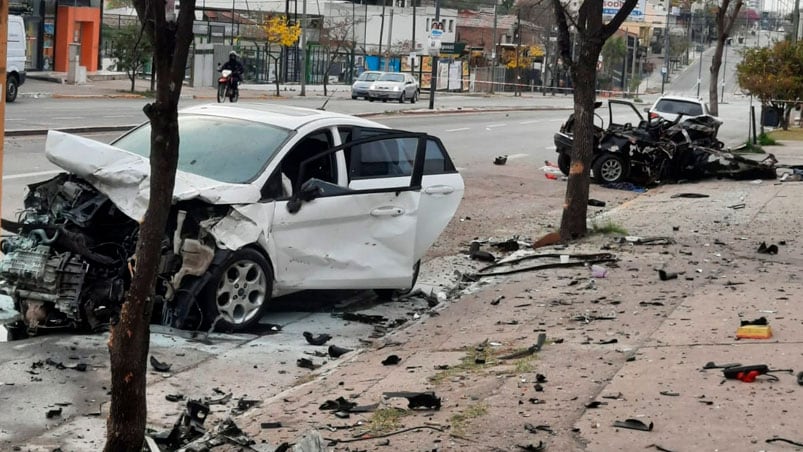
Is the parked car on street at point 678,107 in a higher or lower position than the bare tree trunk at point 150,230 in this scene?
higher

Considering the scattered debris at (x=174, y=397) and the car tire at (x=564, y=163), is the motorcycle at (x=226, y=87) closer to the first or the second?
the car tire at (x=564, y=163)

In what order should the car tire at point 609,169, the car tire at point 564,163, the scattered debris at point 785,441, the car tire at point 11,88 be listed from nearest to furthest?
the scattered debris at point 785,441 < the car tire at point 609,169 < the car tire at point 564,163 < the car tire at point 11,88

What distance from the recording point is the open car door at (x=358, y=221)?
8.99 m

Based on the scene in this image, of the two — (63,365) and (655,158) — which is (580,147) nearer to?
(63,365)

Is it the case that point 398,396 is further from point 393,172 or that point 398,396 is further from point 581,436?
point 393,172

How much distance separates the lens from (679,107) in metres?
31.3

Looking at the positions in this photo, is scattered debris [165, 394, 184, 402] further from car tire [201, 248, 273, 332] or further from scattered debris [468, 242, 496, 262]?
scattered debris [468, 242, 496, 262]

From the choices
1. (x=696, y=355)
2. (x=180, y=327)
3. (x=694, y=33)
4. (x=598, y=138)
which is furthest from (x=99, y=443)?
(x=694, y=33)

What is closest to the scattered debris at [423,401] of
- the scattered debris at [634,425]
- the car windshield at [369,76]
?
the scattered debris at [634,425]

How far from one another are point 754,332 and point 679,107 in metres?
24.5

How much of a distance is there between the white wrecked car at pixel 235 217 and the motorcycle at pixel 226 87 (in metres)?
27.6

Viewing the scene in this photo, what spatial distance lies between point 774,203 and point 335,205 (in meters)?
9.18

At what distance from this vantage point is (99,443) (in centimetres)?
607

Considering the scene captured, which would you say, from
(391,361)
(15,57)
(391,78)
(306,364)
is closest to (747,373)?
(391,361)
